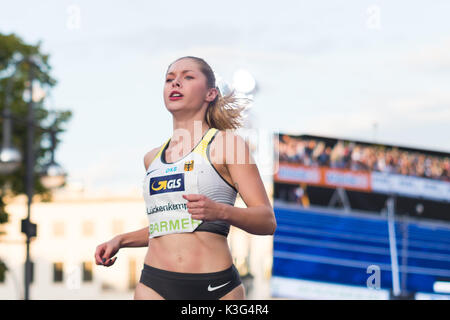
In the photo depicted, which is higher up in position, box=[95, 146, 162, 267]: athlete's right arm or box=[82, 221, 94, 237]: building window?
box=[95, 146, 162, 267]: athlete's right arm

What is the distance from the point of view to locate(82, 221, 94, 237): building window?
2746 inches

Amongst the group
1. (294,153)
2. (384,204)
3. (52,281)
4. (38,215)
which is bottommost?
(52,281)

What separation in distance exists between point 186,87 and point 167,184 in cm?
46

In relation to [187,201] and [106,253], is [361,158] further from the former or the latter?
[187,201]

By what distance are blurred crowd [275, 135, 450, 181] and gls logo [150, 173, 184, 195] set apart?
27519mm

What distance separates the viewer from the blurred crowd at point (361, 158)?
31453 millimetres

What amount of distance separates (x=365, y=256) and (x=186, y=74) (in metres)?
29.5

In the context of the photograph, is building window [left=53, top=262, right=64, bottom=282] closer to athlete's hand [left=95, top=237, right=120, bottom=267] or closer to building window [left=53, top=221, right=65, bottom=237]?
building window [left=53, top=221, right=65, bottom=237]

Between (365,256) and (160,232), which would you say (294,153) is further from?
(160,232)

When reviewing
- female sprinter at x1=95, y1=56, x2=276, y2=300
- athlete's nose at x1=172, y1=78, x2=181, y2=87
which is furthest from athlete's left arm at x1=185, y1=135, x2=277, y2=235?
athlete's nose at x1=172, y1=78, x2=181, y2=87

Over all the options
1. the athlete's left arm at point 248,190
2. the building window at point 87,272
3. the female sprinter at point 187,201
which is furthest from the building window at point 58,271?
the athlete's left arm at point 248,190

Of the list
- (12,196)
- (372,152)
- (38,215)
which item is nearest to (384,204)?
(372,152)

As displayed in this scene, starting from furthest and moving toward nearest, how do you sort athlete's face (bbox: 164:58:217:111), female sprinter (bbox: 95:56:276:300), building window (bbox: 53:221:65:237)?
building window (bbox: 53:221:65:237) < athlete's face (bbox: 164:58:217:111) < female sprinter (bbox: 95:56:276:300)
